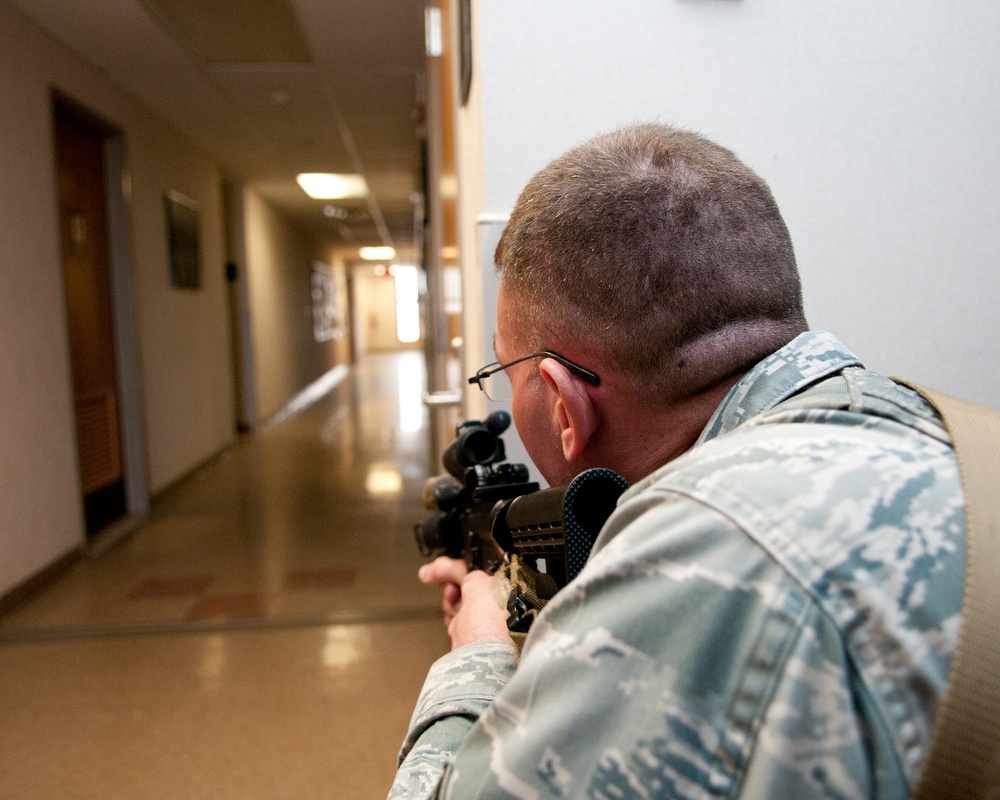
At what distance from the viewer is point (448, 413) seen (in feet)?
8.94

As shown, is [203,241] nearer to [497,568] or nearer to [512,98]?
[512,98]

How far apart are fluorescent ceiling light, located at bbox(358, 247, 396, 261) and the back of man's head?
1477 cm

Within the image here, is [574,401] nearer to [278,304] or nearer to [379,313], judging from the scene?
[278,304]

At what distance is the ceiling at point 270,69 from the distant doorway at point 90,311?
1.53 feet

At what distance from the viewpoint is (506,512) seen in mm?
779

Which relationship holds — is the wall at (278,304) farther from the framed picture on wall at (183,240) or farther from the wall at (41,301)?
the wall at (41,301)

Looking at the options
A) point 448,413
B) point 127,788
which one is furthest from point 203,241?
point 127,788

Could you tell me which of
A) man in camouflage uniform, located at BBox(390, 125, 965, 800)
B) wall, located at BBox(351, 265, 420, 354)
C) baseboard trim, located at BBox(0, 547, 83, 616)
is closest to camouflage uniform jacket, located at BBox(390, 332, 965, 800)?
man in camouflage uniform, located at BBox(390, 125, 965, 800)

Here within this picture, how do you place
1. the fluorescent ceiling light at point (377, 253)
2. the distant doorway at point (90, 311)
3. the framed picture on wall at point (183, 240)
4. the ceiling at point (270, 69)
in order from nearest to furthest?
the ceiling at point (270, 69)
the distant doorway at point (90, 311)
the framed picture on wall at point (183, 240)
the fluorescent ceiling light at point (377, 253)

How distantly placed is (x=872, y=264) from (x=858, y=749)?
3.83 ft

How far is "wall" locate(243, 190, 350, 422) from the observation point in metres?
7.71

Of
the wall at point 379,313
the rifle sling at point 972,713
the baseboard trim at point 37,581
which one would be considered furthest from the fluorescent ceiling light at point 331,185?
the wall at point 379,313

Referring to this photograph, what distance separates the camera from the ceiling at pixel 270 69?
3465 millimetres

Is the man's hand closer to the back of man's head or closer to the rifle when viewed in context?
the rifle
